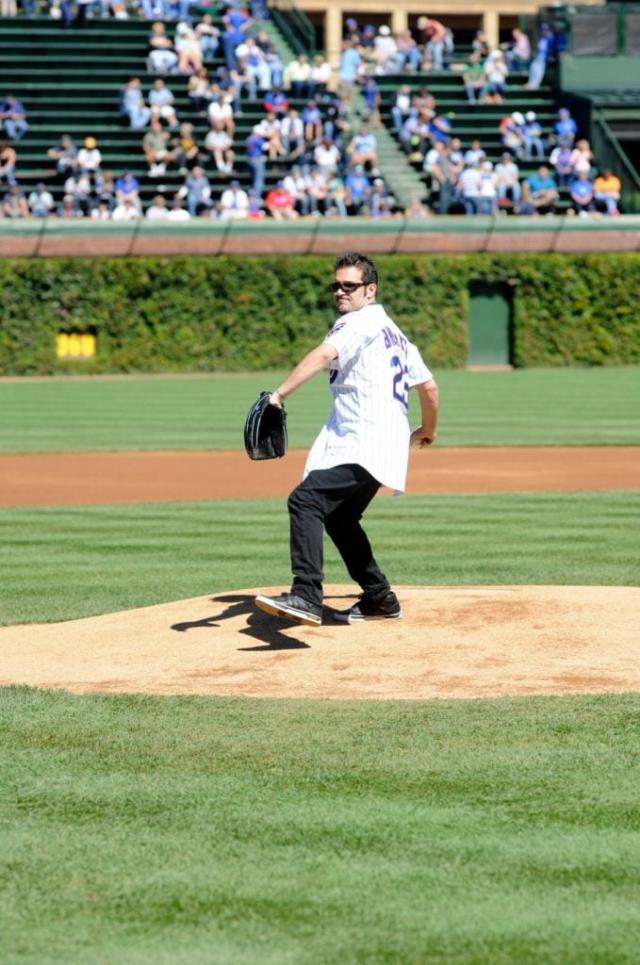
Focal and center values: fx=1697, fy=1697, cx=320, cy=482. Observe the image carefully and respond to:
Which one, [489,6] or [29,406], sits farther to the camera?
[489,6]

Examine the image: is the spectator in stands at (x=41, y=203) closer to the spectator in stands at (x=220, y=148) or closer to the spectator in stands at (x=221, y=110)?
the spectator in stands at (x=220, y=148)

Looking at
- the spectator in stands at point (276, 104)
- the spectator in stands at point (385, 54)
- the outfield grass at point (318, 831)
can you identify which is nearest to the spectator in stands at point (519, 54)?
the spectator in stands at point (385, 54)

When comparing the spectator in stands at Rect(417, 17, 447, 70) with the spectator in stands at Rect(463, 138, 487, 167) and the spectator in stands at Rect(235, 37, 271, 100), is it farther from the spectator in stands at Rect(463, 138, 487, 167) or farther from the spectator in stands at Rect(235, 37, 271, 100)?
the spectator in stands at Rect(463, 138, 487, 167)

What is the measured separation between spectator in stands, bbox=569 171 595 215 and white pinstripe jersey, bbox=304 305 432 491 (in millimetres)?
31606

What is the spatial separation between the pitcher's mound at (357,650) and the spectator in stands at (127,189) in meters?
27.4

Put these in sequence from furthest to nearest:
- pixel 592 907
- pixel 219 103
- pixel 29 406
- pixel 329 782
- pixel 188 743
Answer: pixel 219 103 → pixel 29 406 → pixel 188 743 → pixel 329 782 → pixel 592 907

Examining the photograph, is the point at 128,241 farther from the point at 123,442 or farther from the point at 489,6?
the point at 489,6

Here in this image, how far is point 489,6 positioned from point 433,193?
22829 millimetres

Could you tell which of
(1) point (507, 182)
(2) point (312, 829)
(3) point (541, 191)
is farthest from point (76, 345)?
(2) point (312, 829)

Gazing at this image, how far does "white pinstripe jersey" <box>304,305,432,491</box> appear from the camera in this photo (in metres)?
8.01

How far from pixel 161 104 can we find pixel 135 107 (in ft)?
1.96

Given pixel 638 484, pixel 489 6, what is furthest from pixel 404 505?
pixel 489 6

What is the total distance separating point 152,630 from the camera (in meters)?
8.48

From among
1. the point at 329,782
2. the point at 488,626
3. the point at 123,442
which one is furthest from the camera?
the point at 123,442
